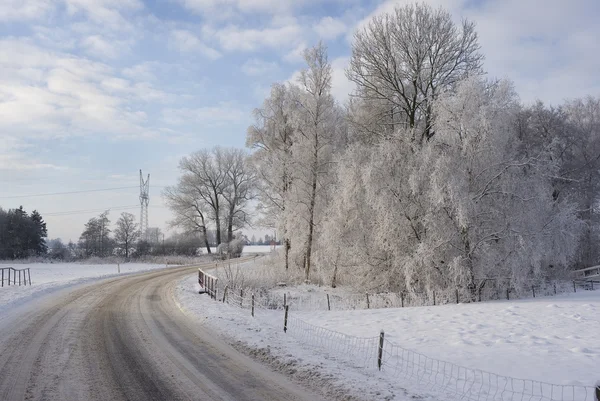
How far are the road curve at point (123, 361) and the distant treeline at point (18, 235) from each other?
51.1 metres

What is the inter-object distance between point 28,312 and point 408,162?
16.1 metres

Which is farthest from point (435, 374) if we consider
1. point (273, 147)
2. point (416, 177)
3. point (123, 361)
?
point (273, 147)

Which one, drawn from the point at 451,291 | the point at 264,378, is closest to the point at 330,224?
the point at 451,291

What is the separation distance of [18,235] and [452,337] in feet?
207

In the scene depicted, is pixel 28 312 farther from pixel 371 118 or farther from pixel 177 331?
pixel 371 118

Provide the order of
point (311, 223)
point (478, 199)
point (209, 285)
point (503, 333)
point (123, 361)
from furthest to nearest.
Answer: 1. point (311, 223)
2. point (209, 285)
3. point (478, 199)
4. point (503, 333)
5. point (123, 361)

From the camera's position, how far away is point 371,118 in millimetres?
24438

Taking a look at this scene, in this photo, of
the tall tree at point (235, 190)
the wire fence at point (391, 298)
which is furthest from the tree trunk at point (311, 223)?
the tall tree at point (235, 190)

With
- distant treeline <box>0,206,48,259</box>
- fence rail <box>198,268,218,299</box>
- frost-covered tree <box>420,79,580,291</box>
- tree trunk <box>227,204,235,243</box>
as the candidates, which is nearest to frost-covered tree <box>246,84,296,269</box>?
fence rail <box>198,268,218,299</box>

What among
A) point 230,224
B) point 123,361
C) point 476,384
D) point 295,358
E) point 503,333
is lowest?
point 503,333

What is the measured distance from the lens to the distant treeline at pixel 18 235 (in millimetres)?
55938

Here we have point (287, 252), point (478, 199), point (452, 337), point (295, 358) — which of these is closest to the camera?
point (295, 358)

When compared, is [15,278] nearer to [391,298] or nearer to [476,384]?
[391,298]

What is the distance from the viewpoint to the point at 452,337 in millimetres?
10875
